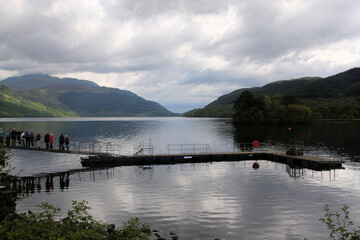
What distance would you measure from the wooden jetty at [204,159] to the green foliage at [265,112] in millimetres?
111799

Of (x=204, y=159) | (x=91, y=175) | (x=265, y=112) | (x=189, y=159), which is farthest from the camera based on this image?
(x=265, y=112)

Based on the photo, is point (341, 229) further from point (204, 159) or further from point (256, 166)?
point (204, 159)

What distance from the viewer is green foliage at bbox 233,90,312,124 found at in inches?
6486

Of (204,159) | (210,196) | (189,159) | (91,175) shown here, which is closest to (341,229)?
(210,196)

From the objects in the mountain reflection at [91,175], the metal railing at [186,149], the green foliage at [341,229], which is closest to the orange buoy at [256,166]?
the mountain reflection at [91,175]

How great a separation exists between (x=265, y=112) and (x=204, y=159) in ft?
410

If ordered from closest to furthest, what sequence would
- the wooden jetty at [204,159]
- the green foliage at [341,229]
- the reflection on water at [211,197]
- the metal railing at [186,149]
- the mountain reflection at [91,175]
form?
1. the green foliage at [341,229]
2. the reflection on water at [211,197]
3. the mountain reflection at [91,175]
4. the wooden jetty at [204,159]
5. the metal railing at [186,149]

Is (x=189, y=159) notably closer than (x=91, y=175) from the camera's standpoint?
No

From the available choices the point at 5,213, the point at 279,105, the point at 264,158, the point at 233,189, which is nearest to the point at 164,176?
the point at 233,189

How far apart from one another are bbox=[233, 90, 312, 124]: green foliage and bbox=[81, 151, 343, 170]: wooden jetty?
4402 inches

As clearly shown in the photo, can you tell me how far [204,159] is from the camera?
5406 centimetres

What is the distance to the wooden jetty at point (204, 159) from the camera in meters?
45.8

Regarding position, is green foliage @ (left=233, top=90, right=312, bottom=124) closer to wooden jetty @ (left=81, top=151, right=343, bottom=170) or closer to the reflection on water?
wooden jetty @ (left=81, top=151, right=343, bottom=170)

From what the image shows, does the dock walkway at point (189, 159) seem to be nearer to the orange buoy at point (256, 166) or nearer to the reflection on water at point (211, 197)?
the reflection on water at point (211, 197)
